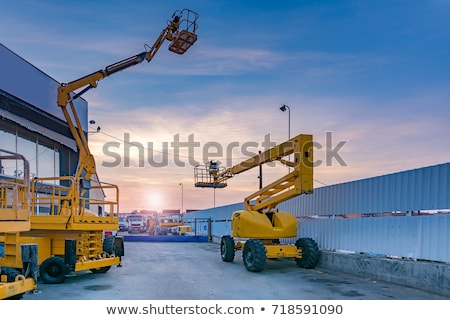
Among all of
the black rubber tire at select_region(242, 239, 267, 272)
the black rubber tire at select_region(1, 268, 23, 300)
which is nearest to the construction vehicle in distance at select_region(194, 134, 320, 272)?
the black rubber tire at select_region(242, 239, 267, 272)

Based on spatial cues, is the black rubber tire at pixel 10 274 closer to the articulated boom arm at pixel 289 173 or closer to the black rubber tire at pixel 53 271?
the black rubber tire at pixel 53 271

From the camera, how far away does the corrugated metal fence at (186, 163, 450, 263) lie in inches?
424

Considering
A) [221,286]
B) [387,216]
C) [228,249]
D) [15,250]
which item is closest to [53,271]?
[15,250]

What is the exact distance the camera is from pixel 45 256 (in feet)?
41.9

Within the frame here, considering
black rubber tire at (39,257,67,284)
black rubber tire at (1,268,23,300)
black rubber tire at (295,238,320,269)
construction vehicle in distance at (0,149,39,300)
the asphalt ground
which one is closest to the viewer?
construction vehicle in distance at (0,149,39,300)

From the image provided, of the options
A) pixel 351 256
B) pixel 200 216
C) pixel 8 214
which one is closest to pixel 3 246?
pixel 8 214

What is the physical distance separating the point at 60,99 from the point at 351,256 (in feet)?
45.4

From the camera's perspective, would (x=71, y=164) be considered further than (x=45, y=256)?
Yes

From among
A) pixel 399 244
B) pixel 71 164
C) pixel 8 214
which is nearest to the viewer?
pixel 8 214

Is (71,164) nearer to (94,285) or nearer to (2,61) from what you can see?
(2,61)

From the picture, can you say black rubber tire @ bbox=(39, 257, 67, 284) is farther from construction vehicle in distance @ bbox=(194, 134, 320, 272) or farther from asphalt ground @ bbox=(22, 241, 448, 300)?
construction vehicle in distance @ bbox=(194, 134, 320, 272)

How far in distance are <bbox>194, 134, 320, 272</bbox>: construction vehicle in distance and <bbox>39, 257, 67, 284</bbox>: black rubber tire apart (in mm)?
5809

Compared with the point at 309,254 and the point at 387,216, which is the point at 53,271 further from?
the point at 387,216

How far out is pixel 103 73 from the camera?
20500 mm
